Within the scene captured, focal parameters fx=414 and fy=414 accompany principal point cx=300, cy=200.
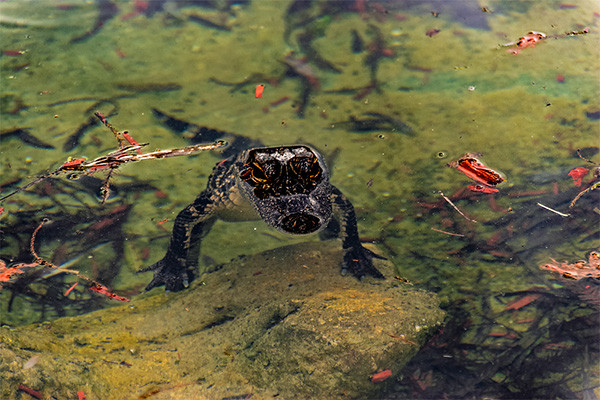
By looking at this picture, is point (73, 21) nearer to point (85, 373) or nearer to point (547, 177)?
point (85, 373)

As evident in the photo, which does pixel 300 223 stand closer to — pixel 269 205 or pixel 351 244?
pixel 269 205

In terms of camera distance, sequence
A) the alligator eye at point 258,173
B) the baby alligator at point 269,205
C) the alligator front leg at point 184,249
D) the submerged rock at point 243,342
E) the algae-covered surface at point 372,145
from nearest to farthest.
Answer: the submerged rock at point 243,342
the algae-covered surface at point 372,145
the baby alligator at point 269,205
the alligator eye at point 258,173
the alligator front leg at point 184,249

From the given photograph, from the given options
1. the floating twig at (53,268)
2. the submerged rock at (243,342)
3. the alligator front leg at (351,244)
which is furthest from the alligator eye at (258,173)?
the floating twig at (53,268)

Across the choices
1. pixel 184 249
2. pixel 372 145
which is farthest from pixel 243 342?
pixel 372 145

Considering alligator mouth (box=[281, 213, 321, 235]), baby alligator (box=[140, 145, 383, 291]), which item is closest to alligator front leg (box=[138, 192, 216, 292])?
baby alligator (box=[140, 145, 383, 291])

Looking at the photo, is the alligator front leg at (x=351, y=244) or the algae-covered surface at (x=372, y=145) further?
the alligator front leg at (x=351, y=244)

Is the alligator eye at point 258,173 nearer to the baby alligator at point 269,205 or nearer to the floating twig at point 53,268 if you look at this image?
the baby alligator at point 269,205

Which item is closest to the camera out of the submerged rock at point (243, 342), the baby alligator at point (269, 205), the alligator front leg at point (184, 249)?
the submerged rock at point (243, 342)

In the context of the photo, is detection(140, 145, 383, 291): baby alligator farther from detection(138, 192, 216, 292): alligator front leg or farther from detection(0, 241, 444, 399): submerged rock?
detection(0, 241, 444, 399): submerged rock
